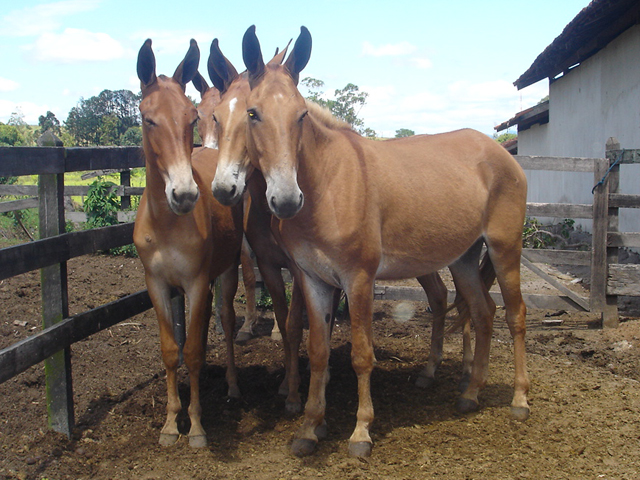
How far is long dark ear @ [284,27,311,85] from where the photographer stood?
11.7 ft

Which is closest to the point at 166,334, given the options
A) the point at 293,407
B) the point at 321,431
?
the point at 293,407

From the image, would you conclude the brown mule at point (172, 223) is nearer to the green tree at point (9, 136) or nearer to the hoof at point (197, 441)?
the hoof at point (197, 441)

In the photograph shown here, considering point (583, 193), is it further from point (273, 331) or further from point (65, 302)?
point (65, 302)

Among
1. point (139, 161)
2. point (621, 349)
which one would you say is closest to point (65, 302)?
point (139, 161)

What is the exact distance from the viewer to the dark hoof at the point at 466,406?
432 centimetres

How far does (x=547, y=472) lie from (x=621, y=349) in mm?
2961

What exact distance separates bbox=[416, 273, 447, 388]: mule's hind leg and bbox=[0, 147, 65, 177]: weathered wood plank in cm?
329

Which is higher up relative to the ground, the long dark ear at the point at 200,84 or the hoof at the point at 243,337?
the long dark ear at the point at 200,84

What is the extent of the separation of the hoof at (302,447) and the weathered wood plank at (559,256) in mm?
→ 4126

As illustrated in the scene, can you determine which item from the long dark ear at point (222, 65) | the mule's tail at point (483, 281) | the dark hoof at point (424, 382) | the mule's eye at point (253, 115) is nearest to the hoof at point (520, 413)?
the dark hoof at point (424, 382)

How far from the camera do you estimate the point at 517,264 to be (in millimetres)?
4492

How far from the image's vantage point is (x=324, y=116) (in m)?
4.04

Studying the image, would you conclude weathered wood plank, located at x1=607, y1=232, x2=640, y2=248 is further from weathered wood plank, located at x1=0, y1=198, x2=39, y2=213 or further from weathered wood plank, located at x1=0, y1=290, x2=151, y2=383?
weathered wood plank, located at x1=0, y1=198, x2=39, y2=213

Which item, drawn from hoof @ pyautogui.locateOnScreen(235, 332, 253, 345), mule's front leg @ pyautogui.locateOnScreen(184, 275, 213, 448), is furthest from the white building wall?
mule's front leg @ pyautogui.locateOnScreen(184, 275, 213, 448)
